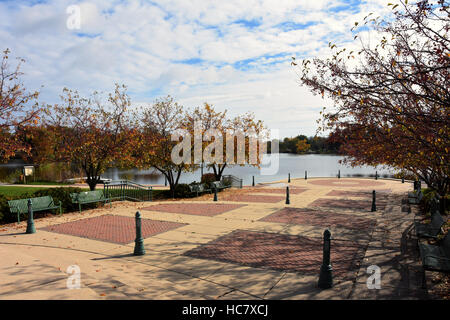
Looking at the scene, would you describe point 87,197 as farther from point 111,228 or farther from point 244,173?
point 244,173

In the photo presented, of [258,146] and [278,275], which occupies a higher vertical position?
[258,146]

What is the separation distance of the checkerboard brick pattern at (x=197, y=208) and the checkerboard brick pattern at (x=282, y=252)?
4.22 m

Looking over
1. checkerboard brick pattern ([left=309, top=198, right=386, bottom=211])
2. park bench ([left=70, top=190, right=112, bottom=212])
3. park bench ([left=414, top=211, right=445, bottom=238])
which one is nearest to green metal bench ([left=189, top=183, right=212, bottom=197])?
park bench ([left=70, top=190, right=112, bottom=212])

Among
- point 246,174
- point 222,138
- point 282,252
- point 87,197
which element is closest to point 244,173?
point 246,174

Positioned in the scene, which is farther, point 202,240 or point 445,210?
point 445,210

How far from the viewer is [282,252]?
24.8 feet

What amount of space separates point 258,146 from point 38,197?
1850 cm

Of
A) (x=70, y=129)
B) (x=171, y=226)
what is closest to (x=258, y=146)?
(x=70, y=129)

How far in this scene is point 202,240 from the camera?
8.77 m

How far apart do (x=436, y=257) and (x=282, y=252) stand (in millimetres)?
3220

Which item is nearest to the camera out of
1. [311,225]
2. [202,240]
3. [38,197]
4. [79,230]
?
[202,240]

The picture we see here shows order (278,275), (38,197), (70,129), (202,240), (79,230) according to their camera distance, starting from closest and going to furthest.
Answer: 1. (278,275)
2. (202,240)
3. (79,230)
4. (38,197)
5. (70,129)
